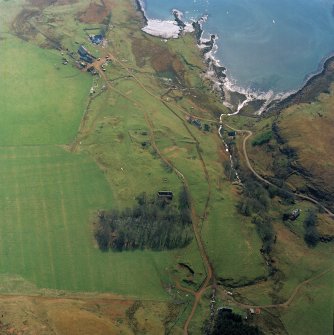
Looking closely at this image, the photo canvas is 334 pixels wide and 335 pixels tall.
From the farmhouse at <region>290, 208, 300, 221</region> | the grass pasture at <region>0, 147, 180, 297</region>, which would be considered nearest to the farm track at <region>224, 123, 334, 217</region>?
the farmhouse at <region>290, 208, 300, 221</region>

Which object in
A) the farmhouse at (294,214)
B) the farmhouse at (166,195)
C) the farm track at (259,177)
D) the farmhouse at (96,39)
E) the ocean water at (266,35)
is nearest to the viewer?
the farmhouse at (294,214)

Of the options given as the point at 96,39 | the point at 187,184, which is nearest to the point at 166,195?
the point at 187,184

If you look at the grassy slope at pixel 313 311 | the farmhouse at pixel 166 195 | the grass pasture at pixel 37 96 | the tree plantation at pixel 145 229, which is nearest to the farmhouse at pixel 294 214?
the grassy slope at pixel 313 311

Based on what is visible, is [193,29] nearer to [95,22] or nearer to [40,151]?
[95,22]

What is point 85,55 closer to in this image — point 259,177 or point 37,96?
point 37,96

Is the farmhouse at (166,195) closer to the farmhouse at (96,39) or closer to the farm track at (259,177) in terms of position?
the farm track at (259,177)

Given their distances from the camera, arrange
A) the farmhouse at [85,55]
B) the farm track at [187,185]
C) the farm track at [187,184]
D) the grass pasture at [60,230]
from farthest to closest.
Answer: the farmhouse at [85,55] → the grass pasture at [60,230] → the farm track at [187,184] → the farm track at [187,185]

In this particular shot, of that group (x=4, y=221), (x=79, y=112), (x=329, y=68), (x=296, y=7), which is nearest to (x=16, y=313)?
(x=4, y=221)

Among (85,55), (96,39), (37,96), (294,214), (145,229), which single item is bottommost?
(37,96)
